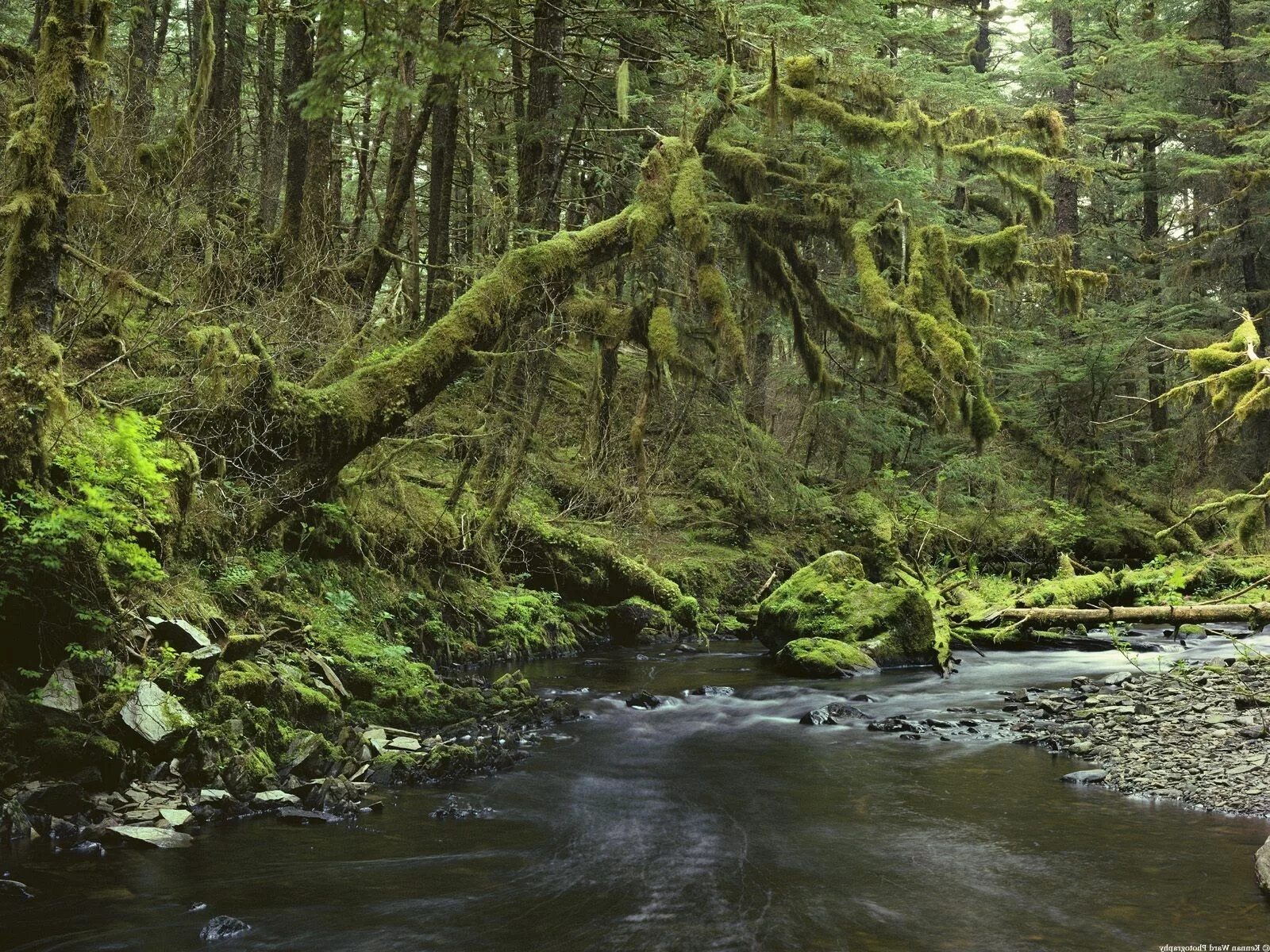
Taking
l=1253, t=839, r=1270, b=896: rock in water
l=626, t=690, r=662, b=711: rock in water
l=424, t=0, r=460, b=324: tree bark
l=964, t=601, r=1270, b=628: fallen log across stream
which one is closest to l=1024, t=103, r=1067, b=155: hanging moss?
l=964, t=601, r=1270, b=628: fallen log across stream

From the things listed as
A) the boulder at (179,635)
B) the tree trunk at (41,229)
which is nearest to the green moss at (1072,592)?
the boulder at (179,635)

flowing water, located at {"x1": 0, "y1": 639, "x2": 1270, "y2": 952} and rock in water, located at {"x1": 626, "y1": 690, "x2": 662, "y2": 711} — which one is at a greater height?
flowing water, located at {"x1": 0, "y1": 639, "x2": 1270, "y2": 952}

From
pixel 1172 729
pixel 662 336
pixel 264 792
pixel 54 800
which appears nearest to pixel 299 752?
pixel 264 792

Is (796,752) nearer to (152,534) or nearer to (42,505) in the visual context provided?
(152,534)

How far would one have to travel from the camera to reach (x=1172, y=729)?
9234mm

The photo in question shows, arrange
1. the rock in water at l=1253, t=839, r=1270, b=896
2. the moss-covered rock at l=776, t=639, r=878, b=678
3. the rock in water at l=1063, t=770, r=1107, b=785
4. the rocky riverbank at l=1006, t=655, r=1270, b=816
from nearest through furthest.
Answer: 1. the rock in water at l=1253, t=839, r=1270, b=896
2. the rocky riverbank at l=1006, t=655, r=1270, b=816
3. the rock in water at l=1063, t=770, r=1107, b=785
4. the moss-covered rock at l=776, t=639, r=878, b=678

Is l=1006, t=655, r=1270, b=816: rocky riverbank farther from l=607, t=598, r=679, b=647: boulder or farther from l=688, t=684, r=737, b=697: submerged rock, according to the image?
l=607, t=598, r=679, b=647: boulder

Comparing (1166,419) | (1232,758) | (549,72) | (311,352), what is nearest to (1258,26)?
(1166,419)

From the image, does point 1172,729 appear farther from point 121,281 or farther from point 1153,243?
point 1153,243

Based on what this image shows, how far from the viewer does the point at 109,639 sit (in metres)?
7.14

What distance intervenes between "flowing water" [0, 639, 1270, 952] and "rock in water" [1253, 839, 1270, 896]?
133 millimetres

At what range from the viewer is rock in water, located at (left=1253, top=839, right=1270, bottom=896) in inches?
219

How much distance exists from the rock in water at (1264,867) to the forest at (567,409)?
0.71 feet

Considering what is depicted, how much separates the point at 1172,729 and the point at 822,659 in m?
4.79
